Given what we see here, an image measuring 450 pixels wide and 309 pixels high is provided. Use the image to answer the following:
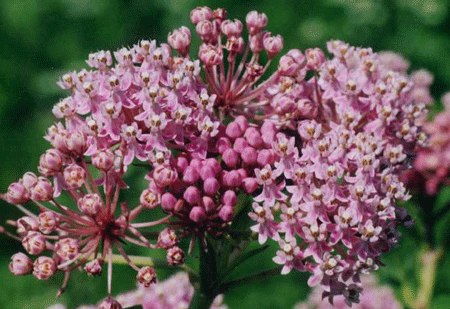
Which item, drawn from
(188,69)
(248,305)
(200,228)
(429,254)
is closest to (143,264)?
(200,228)

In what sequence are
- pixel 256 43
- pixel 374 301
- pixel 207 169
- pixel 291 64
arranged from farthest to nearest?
1. pixel 374 301
2. pixel 256 43
3. pixel 291 64
4. pixel 207 169

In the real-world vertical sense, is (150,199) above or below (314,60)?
below

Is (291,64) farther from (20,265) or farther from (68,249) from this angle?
(20,265)

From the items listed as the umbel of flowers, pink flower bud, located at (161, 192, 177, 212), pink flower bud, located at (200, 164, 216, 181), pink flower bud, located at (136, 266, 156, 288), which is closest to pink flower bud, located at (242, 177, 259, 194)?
the umbel of flowers

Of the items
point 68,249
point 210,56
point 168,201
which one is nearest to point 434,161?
point 210,56

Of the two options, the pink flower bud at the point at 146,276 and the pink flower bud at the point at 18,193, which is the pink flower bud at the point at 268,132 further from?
the pink flower bud at the point at 18,193

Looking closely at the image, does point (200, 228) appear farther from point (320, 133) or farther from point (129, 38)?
point (129, 38)

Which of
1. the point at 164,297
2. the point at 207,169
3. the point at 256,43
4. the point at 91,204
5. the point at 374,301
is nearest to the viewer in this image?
the point at 91,204
